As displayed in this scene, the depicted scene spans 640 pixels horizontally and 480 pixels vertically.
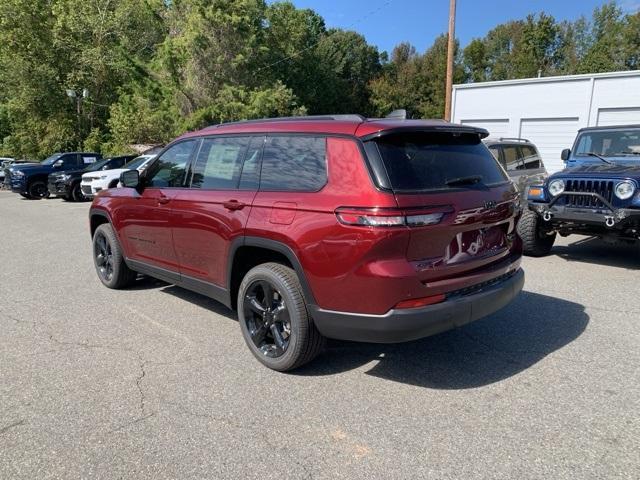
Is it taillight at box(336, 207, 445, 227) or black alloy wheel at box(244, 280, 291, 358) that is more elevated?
taillight at box(336, 207, 445, 227)

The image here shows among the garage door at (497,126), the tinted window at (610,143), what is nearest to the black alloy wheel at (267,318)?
the tinted window at (610,143)

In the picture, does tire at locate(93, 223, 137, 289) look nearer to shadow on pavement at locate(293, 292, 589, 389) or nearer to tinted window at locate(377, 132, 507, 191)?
shadow on pavement at locate(293, 292, 589, 389)

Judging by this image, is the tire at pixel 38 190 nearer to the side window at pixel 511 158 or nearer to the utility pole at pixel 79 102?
the utility pole at pixel 79 102

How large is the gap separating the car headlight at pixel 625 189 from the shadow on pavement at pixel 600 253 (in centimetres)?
120

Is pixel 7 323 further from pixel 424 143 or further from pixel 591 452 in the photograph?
pixel 591 452

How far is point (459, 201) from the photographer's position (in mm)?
3217

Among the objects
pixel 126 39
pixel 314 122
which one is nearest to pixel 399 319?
pixel 314 122

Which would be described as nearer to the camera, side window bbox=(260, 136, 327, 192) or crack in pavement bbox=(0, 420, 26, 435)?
crack in pavement bbox=(0, 420, 26, 435)

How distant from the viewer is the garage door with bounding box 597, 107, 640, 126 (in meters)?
16.2

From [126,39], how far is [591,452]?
35870mm

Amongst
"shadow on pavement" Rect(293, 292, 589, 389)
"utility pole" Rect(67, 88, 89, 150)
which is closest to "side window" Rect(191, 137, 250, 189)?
"shadow on pavement" Rect(293, 292, 589, 389)

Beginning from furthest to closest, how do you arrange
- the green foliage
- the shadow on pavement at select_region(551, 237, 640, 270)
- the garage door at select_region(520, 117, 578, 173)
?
1. the green foliage
2. the garage door at select_region(520, 117, 578, 173)
3. the shadow on pavement at select_region(551, 237, 640, 270)

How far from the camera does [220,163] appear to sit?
4191 mm

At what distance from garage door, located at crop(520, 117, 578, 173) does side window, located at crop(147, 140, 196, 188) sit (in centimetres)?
1689
